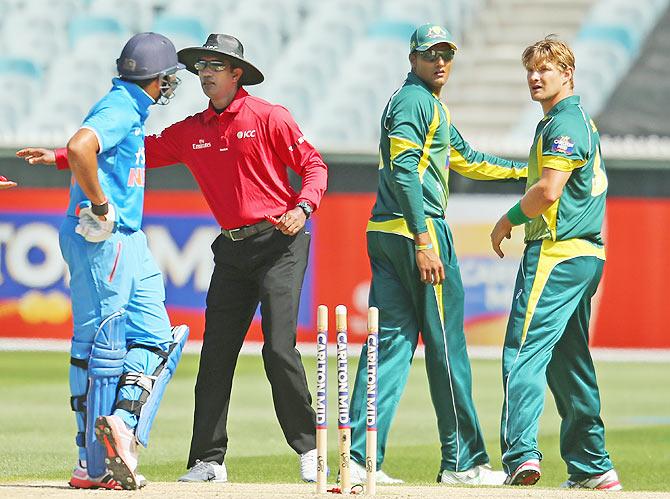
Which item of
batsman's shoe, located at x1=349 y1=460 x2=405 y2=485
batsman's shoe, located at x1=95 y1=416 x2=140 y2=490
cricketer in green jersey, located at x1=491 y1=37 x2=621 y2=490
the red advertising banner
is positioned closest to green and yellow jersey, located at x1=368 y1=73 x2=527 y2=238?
cricketer in green jersey, located at x1=491 y1=37 x2=621 y2=490

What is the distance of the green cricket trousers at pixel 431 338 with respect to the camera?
25.0 ft

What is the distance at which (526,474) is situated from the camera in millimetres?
7207

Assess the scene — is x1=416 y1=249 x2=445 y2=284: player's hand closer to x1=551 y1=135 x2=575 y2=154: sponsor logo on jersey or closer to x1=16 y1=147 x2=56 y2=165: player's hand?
x1=551 y1=135 x2=575 y2=154: sponsor logo on jersey

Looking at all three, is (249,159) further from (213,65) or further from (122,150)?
(122,150)

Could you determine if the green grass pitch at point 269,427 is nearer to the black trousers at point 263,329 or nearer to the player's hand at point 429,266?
the black trousers at point 263,329

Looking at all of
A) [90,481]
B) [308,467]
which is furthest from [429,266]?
[90,481]

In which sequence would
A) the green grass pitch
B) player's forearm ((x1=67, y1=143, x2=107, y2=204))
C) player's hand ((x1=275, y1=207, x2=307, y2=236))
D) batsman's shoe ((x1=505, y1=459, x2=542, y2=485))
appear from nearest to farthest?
player's forearm ((x1=67, y1=143, x2=107, y2=204)) < batsman's shoe ((x1=505, y1=459, x2=542, y2=485)) < player's hand ((x1=275, y1=207, x2=307, y2=236)) < the green grass pitch

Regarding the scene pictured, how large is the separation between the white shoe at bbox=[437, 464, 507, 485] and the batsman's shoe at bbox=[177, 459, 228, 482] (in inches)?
45.1

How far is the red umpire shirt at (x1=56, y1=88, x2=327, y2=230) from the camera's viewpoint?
25.3ft

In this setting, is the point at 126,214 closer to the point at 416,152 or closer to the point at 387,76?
the point at 416,152

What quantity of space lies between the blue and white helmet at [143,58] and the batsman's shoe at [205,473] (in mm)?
2058

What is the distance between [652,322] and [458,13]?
9.92 metres

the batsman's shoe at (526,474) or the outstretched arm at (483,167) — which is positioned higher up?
the outstretched arm at (483,167)

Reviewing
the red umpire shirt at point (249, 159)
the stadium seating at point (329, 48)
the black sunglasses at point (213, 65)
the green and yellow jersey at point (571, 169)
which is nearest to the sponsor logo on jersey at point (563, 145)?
the green and yellow jersey at point (571, 169)
